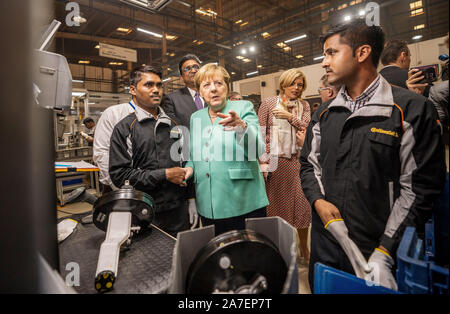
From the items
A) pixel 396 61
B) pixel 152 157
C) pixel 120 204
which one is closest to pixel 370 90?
pixel 120 204

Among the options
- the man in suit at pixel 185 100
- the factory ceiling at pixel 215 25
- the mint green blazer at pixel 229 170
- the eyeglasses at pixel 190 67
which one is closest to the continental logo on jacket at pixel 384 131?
the mint green blazer at pixel 229 170

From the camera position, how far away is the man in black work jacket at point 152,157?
4.83ft

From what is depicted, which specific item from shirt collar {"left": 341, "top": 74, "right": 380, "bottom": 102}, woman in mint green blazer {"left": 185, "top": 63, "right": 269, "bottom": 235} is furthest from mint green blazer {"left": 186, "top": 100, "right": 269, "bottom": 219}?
shirt collar {"left": 341, "top": 74, "right": 380, "bottom": 102}

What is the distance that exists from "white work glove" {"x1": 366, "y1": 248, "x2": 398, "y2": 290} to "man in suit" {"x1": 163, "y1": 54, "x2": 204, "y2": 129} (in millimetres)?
1637

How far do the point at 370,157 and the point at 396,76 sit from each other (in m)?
1.38

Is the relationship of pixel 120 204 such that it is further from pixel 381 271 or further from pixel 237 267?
pixel 381 271

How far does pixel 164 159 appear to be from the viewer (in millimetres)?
1630

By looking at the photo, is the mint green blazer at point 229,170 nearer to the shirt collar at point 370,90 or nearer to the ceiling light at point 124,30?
the shirt collar at point 370,90

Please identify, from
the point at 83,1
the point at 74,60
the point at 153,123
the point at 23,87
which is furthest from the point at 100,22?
the point at 23,87

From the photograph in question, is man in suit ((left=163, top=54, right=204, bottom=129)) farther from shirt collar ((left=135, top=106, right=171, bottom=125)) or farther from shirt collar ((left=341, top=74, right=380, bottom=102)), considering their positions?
shirt collar ((left=341, top=74, right=380, bottom=102))
